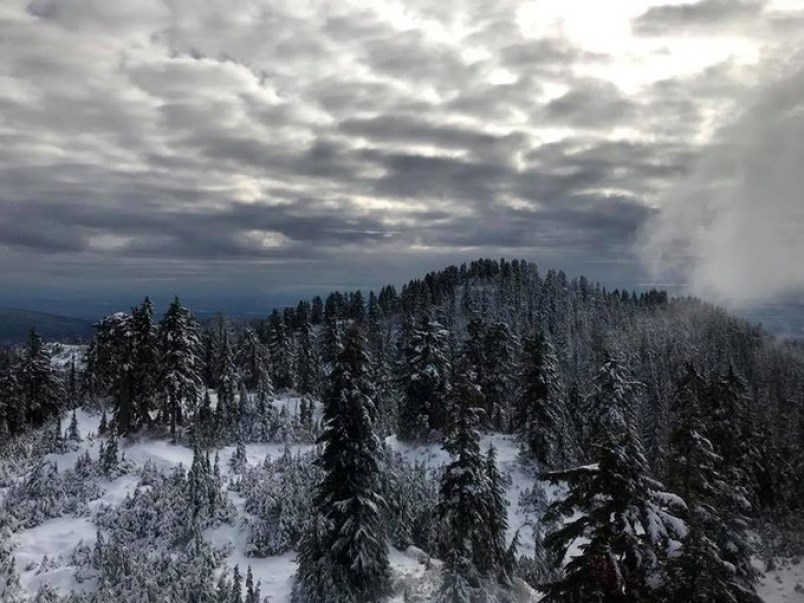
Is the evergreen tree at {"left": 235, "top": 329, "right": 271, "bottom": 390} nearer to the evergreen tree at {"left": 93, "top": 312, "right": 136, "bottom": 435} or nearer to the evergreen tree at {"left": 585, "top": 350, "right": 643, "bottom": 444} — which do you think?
the evergreen tree at {"left": 93, "top": 312, "right": 136, "bottom": 435}

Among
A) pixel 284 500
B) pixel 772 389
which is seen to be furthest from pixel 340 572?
pixel 772 389

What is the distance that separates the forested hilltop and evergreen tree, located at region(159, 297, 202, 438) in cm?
18

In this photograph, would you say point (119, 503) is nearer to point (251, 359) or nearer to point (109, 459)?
point (109, 459)

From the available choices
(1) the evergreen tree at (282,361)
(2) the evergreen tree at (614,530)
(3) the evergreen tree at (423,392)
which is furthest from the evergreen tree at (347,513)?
(1) the evergreen tree at (282,361)

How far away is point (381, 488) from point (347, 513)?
334 cm

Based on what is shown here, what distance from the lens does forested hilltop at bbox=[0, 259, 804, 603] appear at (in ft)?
37.9

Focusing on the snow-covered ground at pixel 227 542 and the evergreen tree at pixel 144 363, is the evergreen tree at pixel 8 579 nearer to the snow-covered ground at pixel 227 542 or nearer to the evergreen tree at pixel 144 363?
the snow-covered ground at pixel 227 542

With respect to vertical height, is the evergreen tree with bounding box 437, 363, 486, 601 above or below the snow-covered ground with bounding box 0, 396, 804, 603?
above

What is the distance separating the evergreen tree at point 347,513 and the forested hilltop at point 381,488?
0.10m

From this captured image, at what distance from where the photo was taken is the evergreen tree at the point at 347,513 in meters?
27.9

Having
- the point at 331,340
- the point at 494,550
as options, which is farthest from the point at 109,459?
the point at 331,340

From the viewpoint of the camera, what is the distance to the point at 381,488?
103 feet

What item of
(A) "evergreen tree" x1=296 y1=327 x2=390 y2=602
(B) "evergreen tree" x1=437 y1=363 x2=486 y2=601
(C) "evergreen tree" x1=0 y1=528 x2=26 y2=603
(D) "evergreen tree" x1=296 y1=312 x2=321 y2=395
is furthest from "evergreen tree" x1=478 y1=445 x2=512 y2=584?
(D) "evergreen tree" x1=296 y1=312 x2=321 y2=395

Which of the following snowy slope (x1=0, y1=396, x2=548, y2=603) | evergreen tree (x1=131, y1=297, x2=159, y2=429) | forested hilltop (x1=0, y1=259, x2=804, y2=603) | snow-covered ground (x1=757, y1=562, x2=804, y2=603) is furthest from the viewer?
evergreen tree (x1=131, y1=297, x2=159, y2=429)
